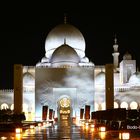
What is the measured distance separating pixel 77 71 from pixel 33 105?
14.2ft

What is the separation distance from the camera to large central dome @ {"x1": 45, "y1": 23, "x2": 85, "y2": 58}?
33.5 meters

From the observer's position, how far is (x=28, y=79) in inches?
1233

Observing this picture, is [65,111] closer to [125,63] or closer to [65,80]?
[65,80]

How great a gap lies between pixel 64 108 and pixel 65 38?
7.14m

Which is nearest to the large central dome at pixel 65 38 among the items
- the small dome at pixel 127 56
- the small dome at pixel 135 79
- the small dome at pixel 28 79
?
the small dome at pixel 28 79

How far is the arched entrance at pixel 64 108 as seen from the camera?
28.8 metres

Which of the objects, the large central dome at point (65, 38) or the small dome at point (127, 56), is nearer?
the large central dome at point (65, 38)

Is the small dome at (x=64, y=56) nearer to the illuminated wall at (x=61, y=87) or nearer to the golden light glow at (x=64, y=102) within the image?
the illuminated wall at (x=61, y=87)

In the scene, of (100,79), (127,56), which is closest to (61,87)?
(100,79)

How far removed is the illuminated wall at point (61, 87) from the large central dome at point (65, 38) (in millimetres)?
5011

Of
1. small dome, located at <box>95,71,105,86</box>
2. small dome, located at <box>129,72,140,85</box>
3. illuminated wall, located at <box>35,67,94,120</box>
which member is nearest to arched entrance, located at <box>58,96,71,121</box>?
illuminated wall, located at <box>35,67,94,120</box>

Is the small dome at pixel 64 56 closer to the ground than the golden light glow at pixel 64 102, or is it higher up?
higher up

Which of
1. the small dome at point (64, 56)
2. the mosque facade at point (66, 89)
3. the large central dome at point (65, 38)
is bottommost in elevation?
the mosque facade at point (66, 89)

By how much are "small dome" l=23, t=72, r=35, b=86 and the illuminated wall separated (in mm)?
2313
